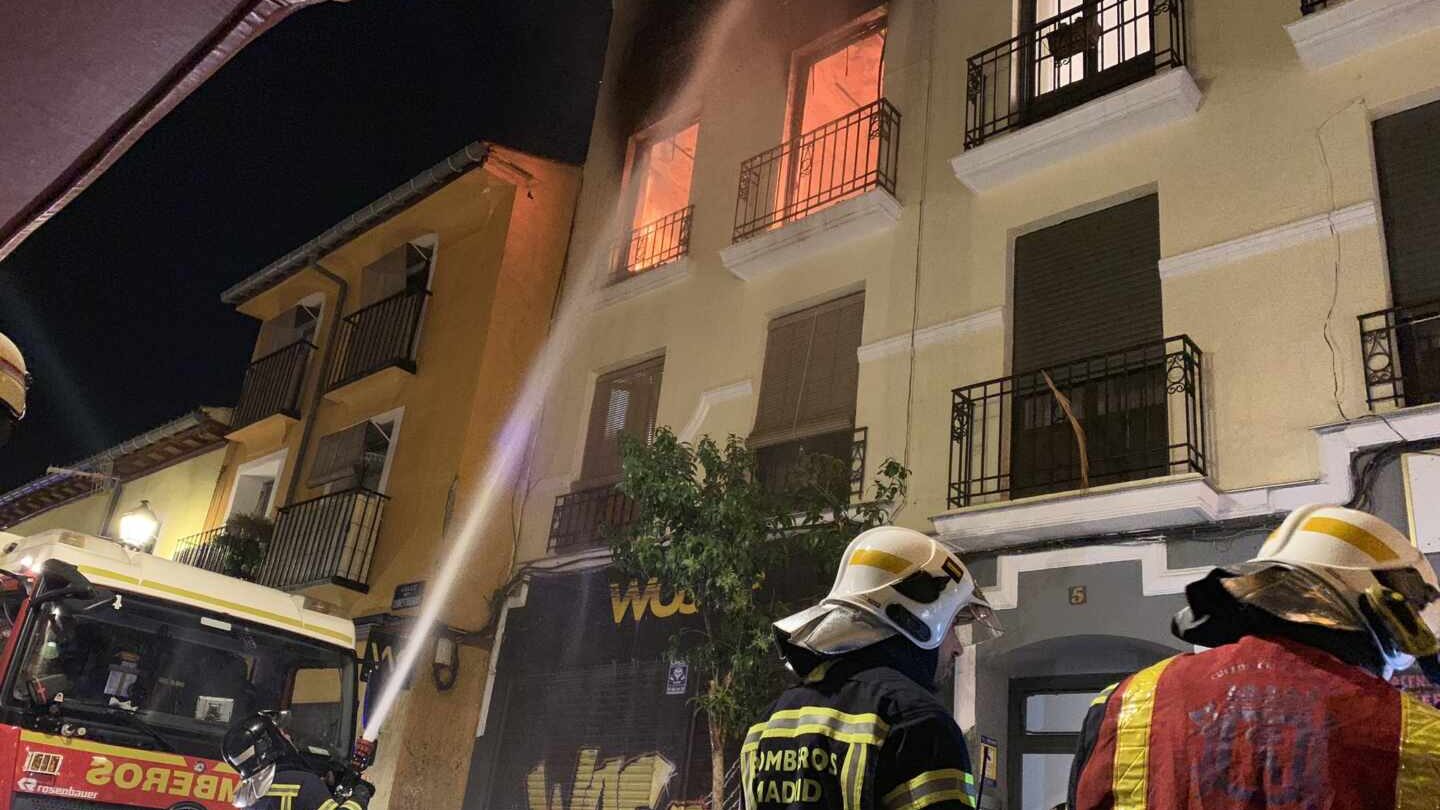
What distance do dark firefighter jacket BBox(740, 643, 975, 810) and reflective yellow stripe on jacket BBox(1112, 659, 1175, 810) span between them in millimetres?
460

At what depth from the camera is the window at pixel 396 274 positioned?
15.6 metres

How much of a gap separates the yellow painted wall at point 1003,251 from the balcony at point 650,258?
17cm

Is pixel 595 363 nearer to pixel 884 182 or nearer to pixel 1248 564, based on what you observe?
pixel 884 182

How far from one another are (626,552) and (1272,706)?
713 centimetres

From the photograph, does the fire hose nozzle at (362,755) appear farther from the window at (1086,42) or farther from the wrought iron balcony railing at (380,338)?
the window at (1086,42)

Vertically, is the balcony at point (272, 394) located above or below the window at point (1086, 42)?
below

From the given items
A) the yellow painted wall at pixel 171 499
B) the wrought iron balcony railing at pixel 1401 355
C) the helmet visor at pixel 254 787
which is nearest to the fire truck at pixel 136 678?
the helmet visor at pixel 254 787

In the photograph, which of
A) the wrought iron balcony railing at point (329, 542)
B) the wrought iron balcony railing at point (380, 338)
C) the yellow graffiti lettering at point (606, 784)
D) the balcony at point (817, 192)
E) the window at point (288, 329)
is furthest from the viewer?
the window at point (288, 329)

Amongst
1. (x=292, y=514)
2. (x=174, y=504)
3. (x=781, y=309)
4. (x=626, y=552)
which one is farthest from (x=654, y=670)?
(x=174, y=504)

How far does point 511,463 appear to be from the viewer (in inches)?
516

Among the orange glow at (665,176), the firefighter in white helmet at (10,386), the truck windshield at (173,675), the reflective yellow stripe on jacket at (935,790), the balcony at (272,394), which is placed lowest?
the reflective yellow stripe on jacket at (935,790)

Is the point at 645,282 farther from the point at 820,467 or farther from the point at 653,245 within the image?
the point at 820,467

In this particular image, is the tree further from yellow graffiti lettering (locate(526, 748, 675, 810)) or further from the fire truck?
the fire truck

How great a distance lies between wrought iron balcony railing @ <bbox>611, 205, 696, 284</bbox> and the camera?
1272 cm
